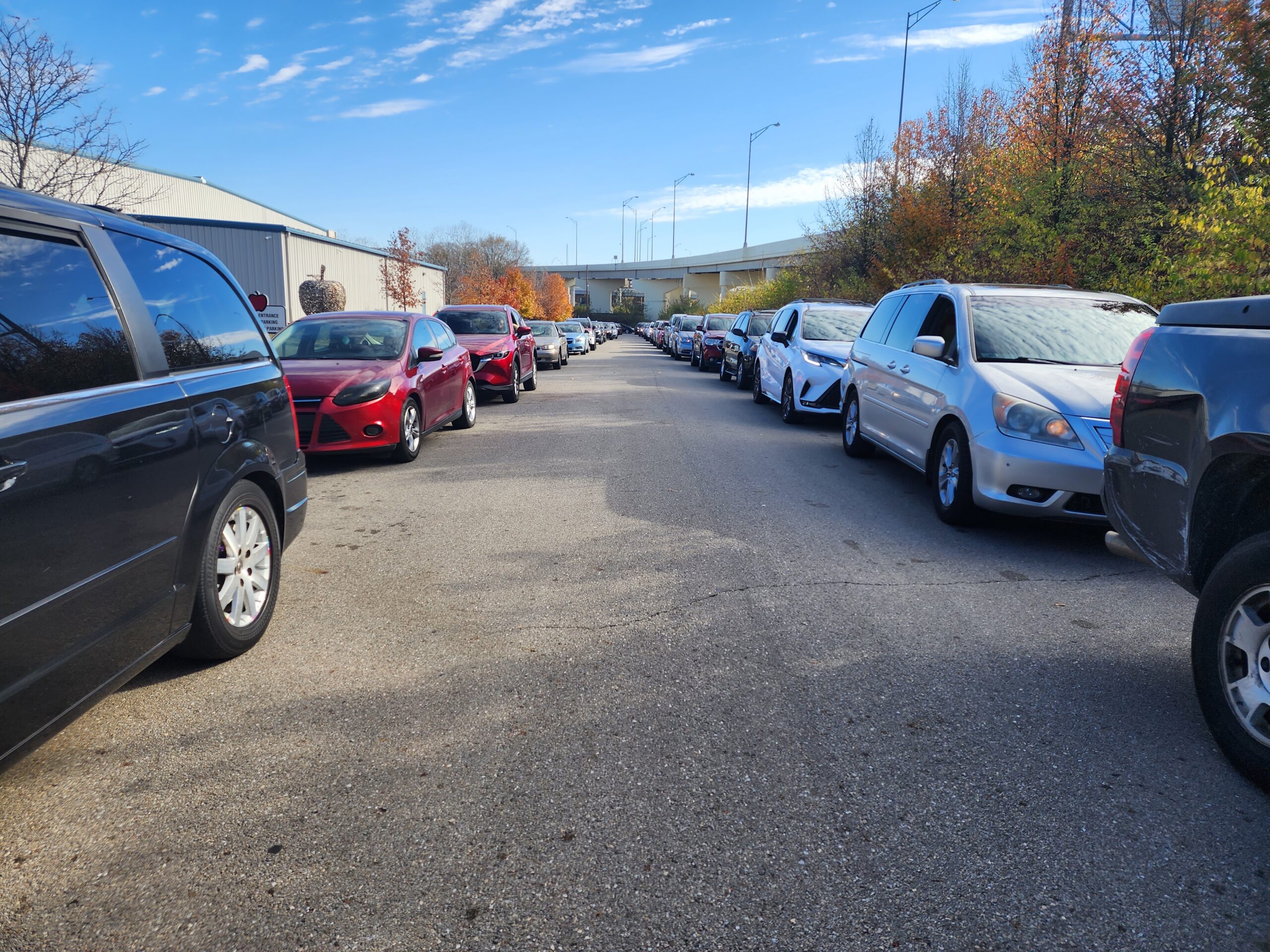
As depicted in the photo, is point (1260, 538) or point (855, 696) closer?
point (1260, 538)

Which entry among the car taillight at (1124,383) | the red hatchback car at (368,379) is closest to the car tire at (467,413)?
the red hatchback car at (368,379)

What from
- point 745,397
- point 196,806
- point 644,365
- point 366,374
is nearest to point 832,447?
point 366,374

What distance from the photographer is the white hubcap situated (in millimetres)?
3896

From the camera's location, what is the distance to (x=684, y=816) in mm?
2818

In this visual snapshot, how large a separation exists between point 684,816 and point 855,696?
1.18 meters

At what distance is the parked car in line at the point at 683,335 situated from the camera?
3481cm

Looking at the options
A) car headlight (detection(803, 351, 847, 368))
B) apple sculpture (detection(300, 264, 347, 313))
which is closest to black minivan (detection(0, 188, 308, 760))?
car headlight (detection(803, 351, 847, 368))

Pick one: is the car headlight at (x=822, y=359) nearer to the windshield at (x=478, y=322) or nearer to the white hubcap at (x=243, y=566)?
the windshield at (x=478, y=322)

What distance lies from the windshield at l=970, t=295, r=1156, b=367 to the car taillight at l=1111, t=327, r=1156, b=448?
9.80 ft

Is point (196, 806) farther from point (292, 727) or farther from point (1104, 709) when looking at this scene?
point (1104, 709)

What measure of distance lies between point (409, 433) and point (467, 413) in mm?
3150

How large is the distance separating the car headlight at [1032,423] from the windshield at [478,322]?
1196 centimetres

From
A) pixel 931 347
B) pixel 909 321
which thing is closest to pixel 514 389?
pixel 909 321

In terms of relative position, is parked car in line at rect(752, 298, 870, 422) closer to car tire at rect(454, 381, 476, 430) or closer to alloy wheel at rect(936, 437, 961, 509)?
alloy wheel at rect(936, 437, 961, 509)
